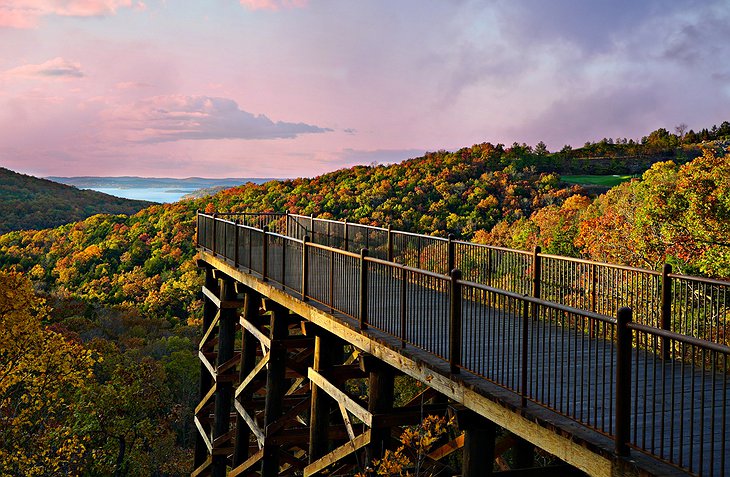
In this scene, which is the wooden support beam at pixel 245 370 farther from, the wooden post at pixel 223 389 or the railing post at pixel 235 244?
the wooden post at pixel 223 389

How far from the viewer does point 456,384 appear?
22.0ft

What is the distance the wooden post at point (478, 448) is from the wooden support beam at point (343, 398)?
7.32ft

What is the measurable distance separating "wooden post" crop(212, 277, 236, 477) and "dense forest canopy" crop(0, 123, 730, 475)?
4.94m

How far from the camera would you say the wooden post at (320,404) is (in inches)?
414

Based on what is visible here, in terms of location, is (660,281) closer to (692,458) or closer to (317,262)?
(692,458)

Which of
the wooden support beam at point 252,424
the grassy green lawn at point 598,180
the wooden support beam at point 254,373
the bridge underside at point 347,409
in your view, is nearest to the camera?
the bridge underside at point 347,409

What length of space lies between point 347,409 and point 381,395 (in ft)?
2.63

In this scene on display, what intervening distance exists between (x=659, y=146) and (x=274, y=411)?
5651 cm

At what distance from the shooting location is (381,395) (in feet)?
30.0

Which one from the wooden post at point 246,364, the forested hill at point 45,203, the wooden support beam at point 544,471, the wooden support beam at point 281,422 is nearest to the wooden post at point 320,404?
the wooden support beam at point 281,422

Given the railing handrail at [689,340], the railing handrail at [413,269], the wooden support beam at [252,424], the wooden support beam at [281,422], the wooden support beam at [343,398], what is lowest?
the wooden support beam at [252,424]

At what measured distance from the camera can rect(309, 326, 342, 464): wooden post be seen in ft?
34.5

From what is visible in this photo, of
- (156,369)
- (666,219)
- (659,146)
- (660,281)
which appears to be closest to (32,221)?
(156,369)

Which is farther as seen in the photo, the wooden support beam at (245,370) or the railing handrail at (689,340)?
the wooden support beam at (245,370)
